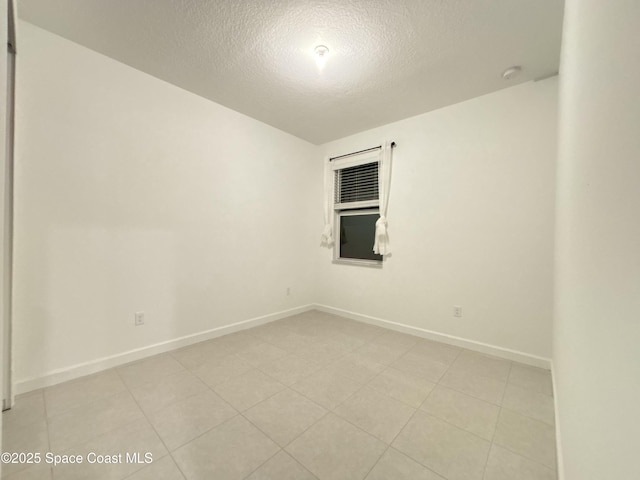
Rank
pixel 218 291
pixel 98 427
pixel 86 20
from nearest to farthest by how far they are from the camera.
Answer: pixel 98 427
pixel 86 20
pixel 218 291

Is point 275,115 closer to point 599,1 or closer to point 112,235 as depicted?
point 112,235

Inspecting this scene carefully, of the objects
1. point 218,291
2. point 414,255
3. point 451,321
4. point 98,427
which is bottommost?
point 98,427

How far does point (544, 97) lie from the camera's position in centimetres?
213

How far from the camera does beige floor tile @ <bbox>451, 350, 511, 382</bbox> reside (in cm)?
202

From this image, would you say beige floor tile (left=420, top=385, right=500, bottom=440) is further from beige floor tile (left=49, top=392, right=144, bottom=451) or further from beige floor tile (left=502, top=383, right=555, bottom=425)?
beige floor tile (left=49, top=392, right=144, bottom=451)

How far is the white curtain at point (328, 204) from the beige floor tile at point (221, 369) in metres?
2.06

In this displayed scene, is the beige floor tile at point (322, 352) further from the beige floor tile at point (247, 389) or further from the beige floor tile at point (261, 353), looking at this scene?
the beige floor tile at point (247, 389)

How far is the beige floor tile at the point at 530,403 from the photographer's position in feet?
5.05

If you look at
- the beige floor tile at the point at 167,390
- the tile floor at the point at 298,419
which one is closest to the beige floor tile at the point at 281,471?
the tile floor at the point at 298,419

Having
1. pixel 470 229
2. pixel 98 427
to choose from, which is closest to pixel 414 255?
pixel 470 229

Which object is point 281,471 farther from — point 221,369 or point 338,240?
point 338,240

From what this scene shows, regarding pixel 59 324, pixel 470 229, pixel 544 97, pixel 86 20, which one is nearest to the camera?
pixel 86 20

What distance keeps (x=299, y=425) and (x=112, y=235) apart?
209 cm

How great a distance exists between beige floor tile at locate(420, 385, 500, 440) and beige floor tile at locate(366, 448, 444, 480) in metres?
0.43
